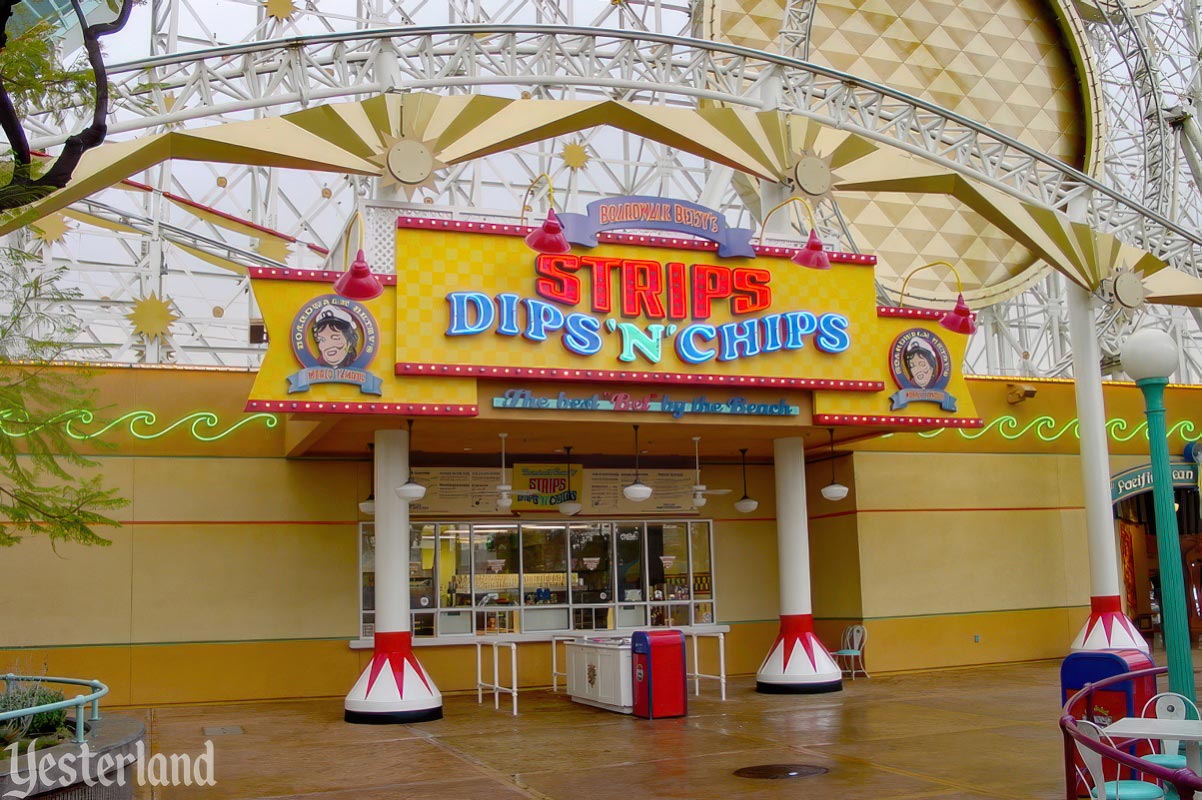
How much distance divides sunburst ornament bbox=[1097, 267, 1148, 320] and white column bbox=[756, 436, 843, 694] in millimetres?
5923

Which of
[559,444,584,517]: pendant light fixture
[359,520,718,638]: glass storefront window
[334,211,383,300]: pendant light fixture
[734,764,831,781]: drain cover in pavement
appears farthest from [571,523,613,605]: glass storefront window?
[734,764,831,781]: drain cover in pavement

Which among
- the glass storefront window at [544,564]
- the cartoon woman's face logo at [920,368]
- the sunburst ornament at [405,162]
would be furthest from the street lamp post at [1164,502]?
the glass storefront window at [544,564]

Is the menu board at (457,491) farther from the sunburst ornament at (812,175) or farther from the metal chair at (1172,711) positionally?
the metal chair at (1172,711)

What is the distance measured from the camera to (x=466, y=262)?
44.7 feet

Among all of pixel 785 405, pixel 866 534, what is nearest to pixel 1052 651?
pixel 866 534

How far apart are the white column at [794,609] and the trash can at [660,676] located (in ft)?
8.79

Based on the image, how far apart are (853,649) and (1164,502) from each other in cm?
1055

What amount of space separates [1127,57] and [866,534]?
673 inches

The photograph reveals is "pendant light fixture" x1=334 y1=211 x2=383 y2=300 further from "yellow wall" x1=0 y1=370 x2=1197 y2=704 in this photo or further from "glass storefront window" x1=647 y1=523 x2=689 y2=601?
"glass storefront window" x1=647 y1=523 x2=689 y2=601

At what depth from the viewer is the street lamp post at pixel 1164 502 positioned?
8.07 metres

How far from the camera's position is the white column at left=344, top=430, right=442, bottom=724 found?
13.7 metres

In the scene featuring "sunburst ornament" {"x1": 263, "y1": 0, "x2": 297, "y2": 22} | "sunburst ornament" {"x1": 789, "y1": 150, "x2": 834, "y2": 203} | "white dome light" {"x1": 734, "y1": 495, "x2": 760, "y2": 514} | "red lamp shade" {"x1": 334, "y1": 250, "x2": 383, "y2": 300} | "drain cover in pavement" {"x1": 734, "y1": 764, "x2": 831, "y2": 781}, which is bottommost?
"drain cover in pavement" {"x1": 734, "y1": 764, "x2": 831, "y2": 781}

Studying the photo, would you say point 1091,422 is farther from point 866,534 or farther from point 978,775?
point 978,775

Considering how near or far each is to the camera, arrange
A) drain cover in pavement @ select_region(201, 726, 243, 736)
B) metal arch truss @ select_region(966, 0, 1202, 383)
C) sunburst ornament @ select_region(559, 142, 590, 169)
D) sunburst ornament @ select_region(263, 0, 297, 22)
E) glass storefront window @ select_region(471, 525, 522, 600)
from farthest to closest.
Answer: metal arch truss @ select_region(966, 0, 1202, 383), sunburst ornament @ select_region(559, 142, 590, 169), sunburst ornament @ select_region(263, 0, 297, 22), glass storefront window @ select_region(471, 525, 522, 600), drain cover in pavement @ select_region(201, 726, 243, 736)
